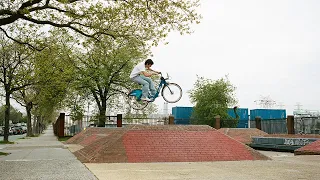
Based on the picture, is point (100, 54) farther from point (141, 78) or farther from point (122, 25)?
point (141, 78)

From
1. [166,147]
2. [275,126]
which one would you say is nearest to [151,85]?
[166,147]

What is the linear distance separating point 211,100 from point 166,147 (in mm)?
34154

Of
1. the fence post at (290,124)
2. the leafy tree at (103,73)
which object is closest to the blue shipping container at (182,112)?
the leafy tree at (103,73)

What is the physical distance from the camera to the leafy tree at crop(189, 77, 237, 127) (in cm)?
4706

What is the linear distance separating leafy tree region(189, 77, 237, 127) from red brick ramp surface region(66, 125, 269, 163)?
102 ft

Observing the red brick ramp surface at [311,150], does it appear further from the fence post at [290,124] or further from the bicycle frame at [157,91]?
the fence post at [290,124]

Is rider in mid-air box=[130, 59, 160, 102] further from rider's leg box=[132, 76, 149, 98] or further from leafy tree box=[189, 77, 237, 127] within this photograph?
leafy tree box=[189, 77, 237, 127]

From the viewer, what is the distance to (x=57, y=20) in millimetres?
17578

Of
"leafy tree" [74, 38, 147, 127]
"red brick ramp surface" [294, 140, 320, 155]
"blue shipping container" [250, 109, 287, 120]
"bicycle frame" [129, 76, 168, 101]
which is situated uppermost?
"leafy tree" [74, 38, 147, 127]

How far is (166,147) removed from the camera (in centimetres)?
1470

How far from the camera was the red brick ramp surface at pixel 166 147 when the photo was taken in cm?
1398

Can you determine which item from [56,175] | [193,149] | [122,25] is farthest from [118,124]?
[56,175]

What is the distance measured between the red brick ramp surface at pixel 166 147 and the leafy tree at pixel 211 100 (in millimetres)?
31003

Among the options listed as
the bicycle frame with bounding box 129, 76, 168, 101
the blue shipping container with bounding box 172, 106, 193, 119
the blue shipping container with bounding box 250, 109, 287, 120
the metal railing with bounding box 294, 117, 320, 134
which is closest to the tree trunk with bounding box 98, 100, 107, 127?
the metal railing with bounding box 294, 117, 320, 134
